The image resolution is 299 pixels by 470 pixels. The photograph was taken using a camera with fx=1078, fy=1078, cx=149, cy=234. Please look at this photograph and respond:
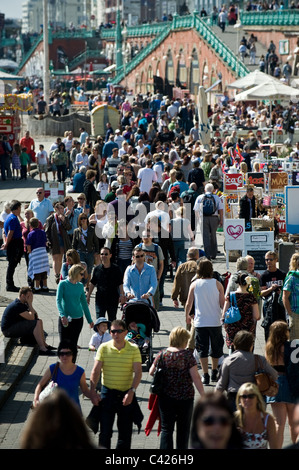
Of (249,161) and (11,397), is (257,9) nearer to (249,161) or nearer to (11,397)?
(249,161)

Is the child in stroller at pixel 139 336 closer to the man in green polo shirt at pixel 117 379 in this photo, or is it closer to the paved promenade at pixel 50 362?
the paved promenade at pixel 50 362

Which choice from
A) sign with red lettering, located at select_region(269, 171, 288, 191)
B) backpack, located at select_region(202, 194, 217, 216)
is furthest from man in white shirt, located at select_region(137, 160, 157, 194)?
backpack, located at select_region(202, 194, 217, 216)

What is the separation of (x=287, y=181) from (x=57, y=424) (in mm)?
16044

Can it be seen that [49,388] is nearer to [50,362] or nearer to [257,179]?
[50,362]

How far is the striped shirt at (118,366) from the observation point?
927cm

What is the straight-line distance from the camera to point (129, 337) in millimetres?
12039

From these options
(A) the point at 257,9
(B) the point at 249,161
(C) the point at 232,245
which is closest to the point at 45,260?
(C) the point at 232,245

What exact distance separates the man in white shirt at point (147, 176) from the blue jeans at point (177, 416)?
14.1 meters

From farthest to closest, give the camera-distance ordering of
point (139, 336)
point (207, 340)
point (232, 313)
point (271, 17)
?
1. point (271, 17)
2. point (139, 336)
3. point (207, 340)
4. point (232, 313)

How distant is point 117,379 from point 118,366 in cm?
11

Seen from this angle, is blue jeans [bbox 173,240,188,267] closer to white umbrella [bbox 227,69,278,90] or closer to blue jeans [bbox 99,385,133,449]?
blue jeans [bbox 99,385,133,449]

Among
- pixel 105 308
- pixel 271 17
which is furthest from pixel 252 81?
pixel 271 17

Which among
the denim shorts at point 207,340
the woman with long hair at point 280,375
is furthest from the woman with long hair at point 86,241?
the woman with long hair at point 280,375

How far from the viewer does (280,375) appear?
9703 millimetres
